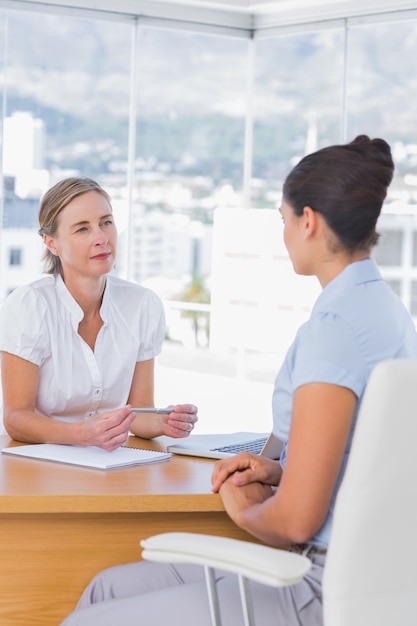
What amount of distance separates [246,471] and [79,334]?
36.4 inches

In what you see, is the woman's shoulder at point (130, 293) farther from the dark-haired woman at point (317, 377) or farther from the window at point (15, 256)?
the window at point (15, 256)

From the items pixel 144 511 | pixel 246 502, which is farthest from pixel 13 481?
pixel 246 502

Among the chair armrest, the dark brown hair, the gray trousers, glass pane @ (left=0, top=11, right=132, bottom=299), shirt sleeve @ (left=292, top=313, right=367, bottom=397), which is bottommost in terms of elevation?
the gray trousers

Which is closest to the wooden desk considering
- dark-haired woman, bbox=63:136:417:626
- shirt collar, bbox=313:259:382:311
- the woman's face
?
dark-haired woman, bbox=63:136:417:626

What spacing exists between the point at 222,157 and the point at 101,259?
4813 mm

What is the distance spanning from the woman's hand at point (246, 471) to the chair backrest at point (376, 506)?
1.79ft

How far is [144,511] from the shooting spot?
2.11 m

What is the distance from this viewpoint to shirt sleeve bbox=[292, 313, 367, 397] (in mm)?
1805

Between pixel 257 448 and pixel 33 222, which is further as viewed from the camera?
pixel 33 222

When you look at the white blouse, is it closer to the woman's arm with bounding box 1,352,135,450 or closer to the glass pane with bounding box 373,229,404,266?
the woman's arm with bounding box 1,352,135,450

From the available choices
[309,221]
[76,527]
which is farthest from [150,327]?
[309,221]

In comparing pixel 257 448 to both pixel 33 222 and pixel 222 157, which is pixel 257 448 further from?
pixel 222 157

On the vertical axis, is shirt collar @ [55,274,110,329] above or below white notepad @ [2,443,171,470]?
above

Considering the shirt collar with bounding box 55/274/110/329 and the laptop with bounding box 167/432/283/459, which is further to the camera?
the shirt collar with bounding box 55/274/110/329
